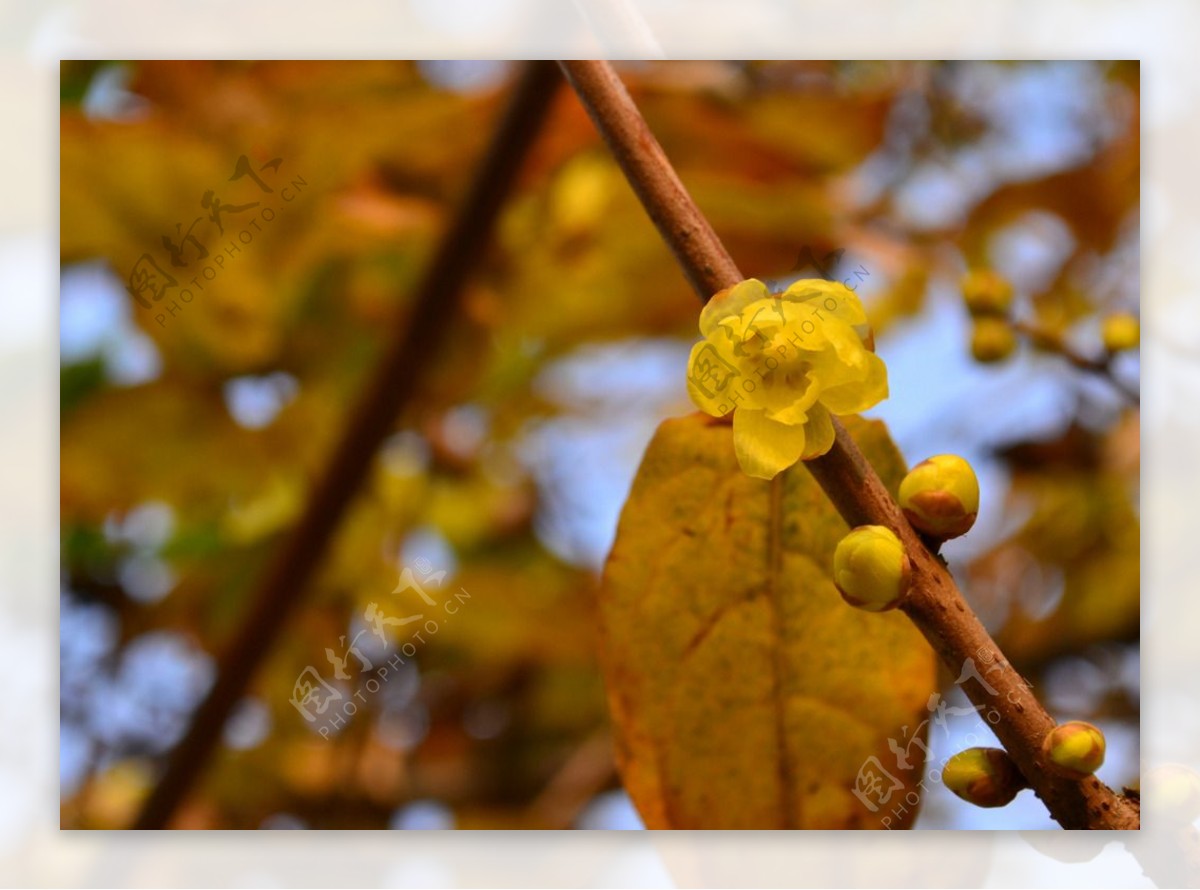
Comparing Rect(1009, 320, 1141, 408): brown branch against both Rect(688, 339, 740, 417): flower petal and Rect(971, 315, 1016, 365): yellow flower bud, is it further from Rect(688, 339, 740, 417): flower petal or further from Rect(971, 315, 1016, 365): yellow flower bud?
Rect(688, 339, 740, 417): flower petal

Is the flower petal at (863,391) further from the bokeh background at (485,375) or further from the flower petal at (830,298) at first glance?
the bokeh background at (485,375)

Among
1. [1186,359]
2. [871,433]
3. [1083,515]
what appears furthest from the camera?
[1083,515]

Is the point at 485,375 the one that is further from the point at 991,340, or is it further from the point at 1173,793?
the point at 1173,793

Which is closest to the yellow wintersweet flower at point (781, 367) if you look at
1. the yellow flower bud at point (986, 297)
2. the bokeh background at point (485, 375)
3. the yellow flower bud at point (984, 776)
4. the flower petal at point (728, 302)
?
the flower petal at point (728, 302)

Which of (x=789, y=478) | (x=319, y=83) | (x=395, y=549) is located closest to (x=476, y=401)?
(x=395, y=549)

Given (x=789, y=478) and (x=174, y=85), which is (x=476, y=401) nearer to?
(x=174, y=85)

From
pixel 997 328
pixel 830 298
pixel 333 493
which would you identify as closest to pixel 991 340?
pixel 997 328

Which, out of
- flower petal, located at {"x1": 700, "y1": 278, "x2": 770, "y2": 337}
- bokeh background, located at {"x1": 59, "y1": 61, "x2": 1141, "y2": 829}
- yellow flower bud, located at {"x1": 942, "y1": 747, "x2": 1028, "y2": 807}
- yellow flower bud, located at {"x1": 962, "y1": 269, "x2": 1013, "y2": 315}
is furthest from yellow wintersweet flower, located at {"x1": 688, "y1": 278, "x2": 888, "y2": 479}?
bokeh background, located at {"x1": 59, "y1": 61, "x2": 1141, "y2": 829}
